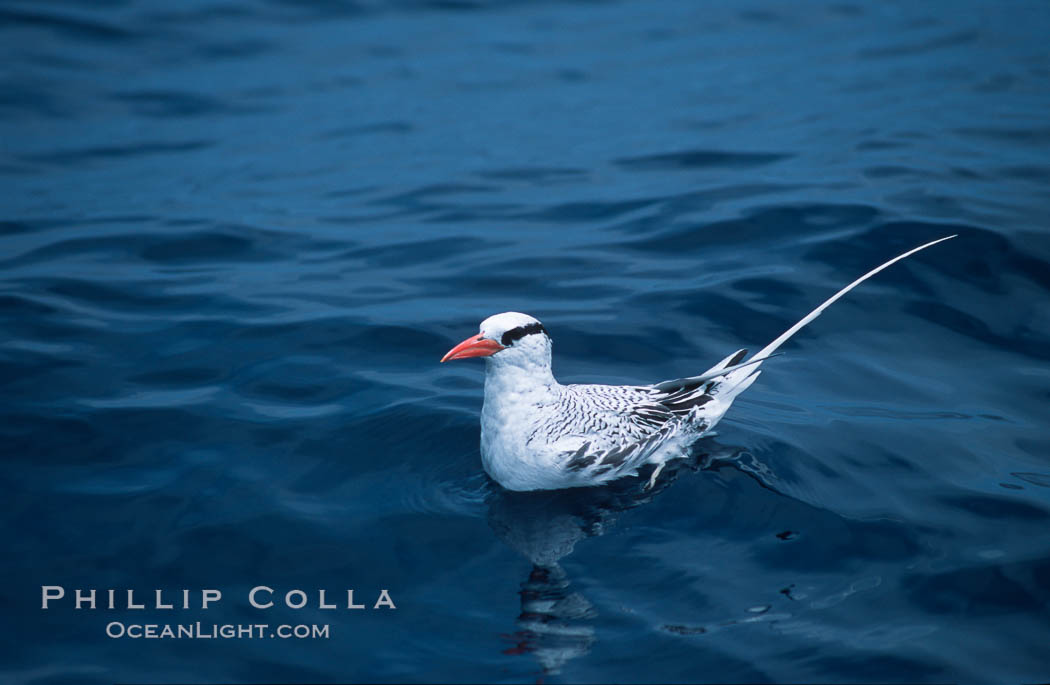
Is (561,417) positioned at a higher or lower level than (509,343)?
lower

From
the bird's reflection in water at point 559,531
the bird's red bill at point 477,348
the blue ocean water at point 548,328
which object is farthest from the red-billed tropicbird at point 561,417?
the blue ocean water at point 548,328

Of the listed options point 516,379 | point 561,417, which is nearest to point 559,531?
point 561,417

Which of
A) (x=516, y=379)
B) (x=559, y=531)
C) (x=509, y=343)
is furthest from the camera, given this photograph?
(x=516, y=379)

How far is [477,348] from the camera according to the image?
27.1 feet


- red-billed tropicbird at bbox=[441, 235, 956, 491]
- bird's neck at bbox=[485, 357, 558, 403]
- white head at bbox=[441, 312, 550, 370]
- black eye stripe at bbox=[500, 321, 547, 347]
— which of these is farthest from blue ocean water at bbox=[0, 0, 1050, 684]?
black eye stripe at bbox=[500, 321, 547, 347]

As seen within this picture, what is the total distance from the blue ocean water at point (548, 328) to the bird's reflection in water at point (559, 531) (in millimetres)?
40

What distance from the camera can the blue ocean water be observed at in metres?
7.03

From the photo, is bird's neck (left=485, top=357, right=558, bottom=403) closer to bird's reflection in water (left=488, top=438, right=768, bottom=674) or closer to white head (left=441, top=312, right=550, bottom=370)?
white head (left=441, top=312, right=550, bottom=370)

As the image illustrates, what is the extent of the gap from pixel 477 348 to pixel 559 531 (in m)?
1.73

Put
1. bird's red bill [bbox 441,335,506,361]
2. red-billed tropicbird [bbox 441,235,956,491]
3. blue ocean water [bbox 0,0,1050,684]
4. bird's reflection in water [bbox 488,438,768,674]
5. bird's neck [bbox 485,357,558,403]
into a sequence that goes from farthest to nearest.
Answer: bird's neck [bbox 485,357,558,403], red-billed tropicbird [bbox 441,235,956,491], bird's red bill [bbox 441,335,506,361], blue ocean water [bbox 0,0,1050,684], bird's reflection in water [bbox 488,438,768,674]

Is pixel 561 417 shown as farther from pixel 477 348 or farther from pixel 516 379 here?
pixel 477 348

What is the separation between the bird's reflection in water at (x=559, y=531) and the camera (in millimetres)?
6719

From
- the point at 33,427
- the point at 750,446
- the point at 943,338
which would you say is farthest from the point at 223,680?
the point at 943,338

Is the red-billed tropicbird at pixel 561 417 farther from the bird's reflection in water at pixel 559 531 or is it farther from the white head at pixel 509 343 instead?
the bird's reflection in water at pixel 559 531
